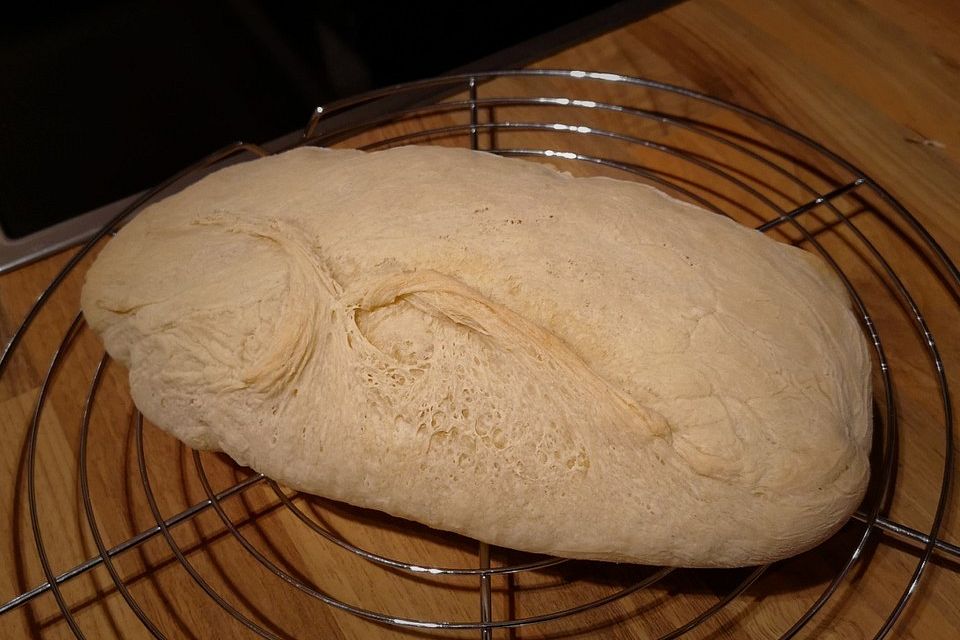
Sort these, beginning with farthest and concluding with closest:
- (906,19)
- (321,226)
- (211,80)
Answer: (211,80) < (906,19) < (321,226)

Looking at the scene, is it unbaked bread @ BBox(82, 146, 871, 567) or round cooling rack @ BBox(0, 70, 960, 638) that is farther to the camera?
round cooling rack @ BBox(0, 70, 960, 638)

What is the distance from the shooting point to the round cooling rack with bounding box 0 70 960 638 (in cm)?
83

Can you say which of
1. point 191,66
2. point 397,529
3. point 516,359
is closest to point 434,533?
point 397,529

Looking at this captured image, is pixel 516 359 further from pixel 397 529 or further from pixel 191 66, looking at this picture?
pixel 191 66

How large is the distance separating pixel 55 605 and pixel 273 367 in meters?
0.39

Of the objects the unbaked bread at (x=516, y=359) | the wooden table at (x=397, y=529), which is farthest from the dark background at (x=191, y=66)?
the unbaked bread at (x=516, y=359)

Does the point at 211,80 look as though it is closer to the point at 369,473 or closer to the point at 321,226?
the point at 321,226

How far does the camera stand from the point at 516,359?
0.74 meters

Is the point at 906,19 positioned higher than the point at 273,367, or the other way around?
the point at 906,19

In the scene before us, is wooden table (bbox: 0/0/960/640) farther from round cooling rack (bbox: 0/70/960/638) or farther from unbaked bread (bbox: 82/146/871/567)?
unbaked bread (bbox: 82/146/871/567)

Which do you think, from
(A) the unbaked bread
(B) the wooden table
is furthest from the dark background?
(A) the unbaked bread

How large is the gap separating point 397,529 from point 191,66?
0.94 meters

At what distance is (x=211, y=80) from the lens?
1.39m

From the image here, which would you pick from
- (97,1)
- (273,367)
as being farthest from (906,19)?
(97,1)
